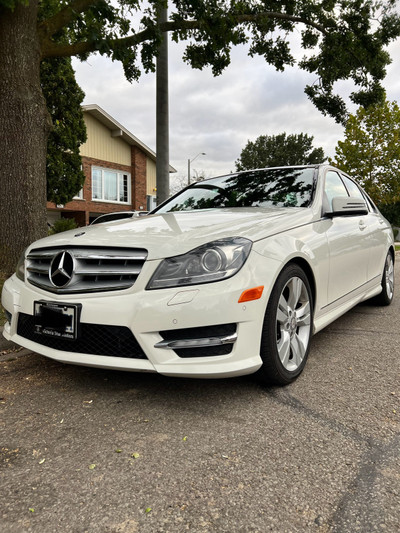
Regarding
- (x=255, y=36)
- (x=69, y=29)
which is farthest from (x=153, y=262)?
(x=255, y=36)

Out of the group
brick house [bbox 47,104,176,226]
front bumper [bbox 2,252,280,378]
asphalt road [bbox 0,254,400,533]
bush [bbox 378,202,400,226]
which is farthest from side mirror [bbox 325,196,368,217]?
bush [bbox 378,202,400,226]

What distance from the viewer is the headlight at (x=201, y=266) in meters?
2.17

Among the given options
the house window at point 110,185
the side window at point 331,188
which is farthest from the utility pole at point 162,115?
the house window at point 110,185

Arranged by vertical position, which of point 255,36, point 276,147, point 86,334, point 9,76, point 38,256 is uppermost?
point 276,147

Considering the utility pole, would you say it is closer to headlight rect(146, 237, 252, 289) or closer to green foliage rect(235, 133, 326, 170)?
headlight rect(146, 237, 252, 289)

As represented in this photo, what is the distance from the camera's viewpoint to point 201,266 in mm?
2203

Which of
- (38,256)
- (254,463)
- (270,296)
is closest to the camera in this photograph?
(254,463)

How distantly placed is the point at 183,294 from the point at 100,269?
21.3 inches

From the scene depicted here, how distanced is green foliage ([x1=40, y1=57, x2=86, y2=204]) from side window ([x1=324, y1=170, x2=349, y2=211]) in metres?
10.3

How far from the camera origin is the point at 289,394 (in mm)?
2475

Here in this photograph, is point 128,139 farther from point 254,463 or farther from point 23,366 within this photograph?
point 254,463

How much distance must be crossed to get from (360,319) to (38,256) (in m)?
3.42

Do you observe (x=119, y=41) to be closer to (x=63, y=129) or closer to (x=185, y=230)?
(x=185, y=230)

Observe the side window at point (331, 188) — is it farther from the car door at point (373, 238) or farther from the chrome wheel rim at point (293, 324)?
the chrome wheel rim at point (293, 324)
